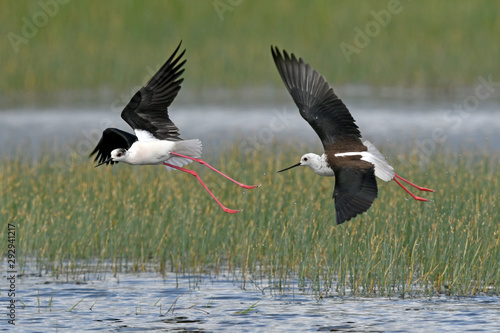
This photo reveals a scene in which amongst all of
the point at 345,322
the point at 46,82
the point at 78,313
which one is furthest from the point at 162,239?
the point at 46,82

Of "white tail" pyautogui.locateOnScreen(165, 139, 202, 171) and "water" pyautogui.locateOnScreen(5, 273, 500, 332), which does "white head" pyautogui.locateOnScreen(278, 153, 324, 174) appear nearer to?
"white tail" pyautogui.locateOnScreen(165, 139, 202, 171)

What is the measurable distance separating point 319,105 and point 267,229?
4.98ft

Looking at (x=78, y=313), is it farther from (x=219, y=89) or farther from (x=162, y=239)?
(x=219, y=89)

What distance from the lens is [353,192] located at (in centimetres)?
916

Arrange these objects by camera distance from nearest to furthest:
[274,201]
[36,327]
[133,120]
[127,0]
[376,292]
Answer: [36,327] → [376,292] → [133,120] → [274,201] → [127,0]

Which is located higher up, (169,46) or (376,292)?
(169,46)

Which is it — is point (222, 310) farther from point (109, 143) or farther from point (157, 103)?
point (109, 143)

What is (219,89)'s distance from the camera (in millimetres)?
28391

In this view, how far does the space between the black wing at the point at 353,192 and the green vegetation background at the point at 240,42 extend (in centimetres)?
1622

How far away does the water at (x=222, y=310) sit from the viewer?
26.2 feet

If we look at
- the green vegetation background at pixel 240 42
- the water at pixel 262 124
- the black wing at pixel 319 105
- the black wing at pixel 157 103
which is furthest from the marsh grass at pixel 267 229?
the green vegetation background at pixel 240 42

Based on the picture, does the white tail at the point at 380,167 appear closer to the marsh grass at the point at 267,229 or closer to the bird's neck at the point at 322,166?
the bird's neck at the point at 322,166

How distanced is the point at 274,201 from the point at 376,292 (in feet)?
9.36

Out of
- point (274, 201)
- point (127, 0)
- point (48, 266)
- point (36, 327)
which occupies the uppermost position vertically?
point (127, 0)
